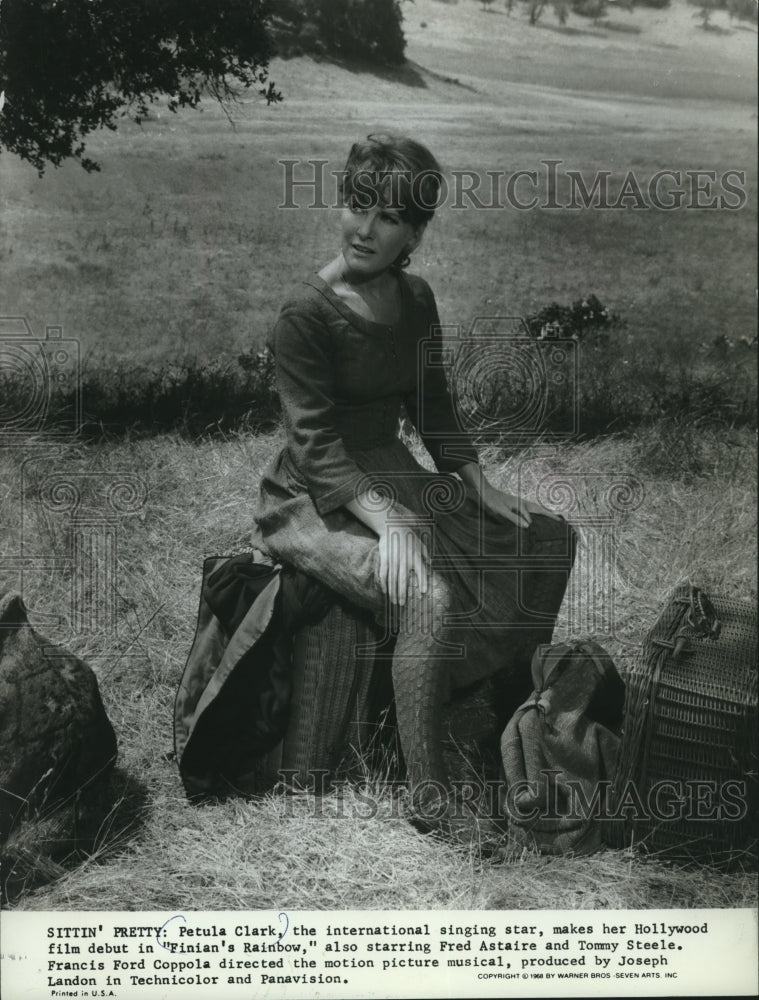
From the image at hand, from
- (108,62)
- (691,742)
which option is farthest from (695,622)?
(108,62)

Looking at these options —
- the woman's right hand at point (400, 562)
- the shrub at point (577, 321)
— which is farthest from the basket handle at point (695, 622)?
the shrub at point (577, 321)

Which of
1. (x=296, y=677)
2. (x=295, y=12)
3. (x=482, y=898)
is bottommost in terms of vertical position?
(x=482, y=898)

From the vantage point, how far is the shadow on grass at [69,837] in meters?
2.93

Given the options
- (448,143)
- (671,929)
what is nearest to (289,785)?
(671,929)

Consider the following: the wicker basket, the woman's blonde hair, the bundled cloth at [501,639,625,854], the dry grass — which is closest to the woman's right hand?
the bundled cloth at [501,639,625,854]

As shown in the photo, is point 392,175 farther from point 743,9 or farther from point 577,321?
point 743,9

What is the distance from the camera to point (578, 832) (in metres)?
3.10

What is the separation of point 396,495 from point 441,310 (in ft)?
2.47

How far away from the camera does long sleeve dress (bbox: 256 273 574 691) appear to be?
2.92 metres

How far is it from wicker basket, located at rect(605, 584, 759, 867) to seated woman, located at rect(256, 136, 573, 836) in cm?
37

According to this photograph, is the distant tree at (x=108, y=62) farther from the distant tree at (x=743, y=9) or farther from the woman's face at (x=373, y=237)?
the distant tree at (x=743, y=9)

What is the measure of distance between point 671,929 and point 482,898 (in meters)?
0.58

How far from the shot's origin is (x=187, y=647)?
345 centimetres

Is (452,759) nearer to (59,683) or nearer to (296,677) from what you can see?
(296,677)
